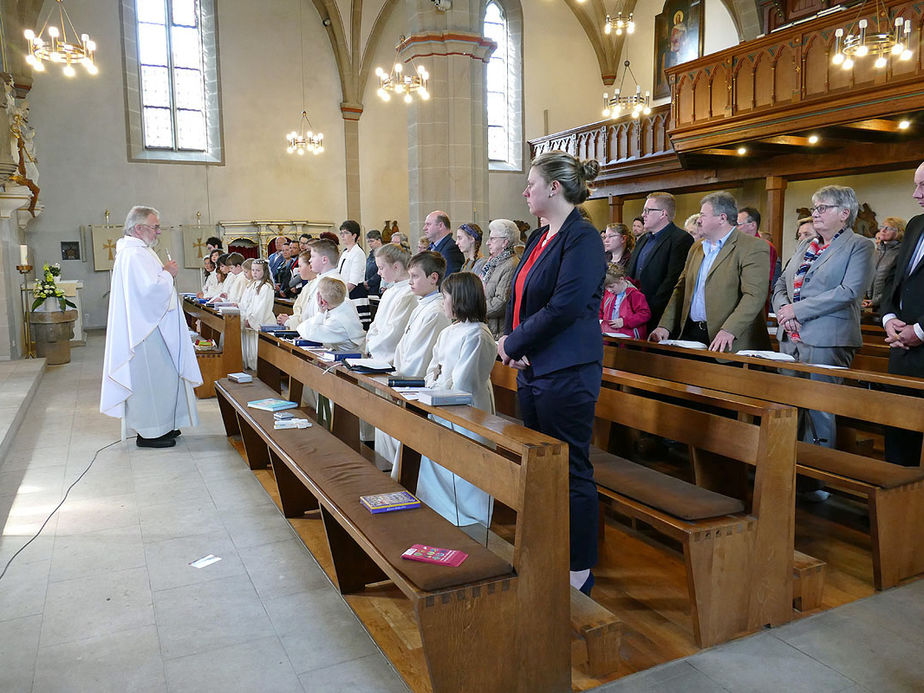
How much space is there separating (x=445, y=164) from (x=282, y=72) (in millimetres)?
8385

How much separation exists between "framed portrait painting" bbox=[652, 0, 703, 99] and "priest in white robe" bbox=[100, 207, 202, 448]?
43.5 ft

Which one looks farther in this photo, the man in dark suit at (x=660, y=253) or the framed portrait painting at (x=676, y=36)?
the framed portrait painting at (x=676, y=36)

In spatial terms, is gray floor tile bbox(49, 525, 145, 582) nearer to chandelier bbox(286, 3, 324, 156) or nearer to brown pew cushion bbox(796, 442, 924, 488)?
brown pew cushion bbox(796, 442, 924, 488)

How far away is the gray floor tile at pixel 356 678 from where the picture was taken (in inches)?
93.9

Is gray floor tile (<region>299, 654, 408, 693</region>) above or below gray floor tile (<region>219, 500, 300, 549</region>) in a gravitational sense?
below

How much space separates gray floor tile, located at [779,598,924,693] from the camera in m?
2.38

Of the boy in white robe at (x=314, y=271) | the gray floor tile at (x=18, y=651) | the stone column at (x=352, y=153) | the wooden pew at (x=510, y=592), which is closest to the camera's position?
the wooden pew at (x=510, y=592)

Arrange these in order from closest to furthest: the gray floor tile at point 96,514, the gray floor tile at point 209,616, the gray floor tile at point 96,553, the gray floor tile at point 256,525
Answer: the gray floor tile at point 209,616 < the gray floor tile at point 96,553 < the gray floor tile at point 256,525 < the gray floor tile at point 96,514

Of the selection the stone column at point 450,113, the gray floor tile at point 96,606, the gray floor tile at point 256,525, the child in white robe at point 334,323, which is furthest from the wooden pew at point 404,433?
the stone column at point 450,113

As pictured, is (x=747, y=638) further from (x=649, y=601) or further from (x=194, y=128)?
(x=194, y=128)

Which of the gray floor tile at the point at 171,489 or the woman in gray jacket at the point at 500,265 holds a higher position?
the woman in gray jacket at the point at 500,265

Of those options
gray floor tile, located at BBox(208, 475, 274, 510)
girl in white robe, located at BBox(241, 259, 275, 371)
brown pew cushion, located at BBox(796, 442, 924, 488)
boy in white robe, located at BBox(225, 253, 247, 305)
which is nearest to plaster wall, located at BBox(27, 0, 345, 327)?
boy in white robe, located at BBox(225, 253, 247, 305)

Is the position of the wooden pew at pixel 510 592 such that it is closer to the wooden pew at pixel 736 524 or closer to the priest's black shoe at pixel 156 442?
the wooden pew at pixel 736 524

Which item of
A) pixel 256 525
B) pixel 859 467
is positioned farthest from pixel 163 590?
pixel 859 467
